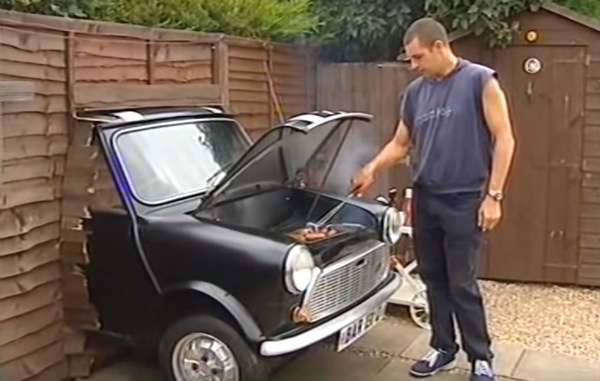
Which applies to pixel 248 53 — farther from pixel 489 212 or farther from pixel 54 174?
pixel 489 212

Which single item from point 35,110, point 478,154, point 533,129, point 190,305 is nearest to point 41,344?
point 190,305

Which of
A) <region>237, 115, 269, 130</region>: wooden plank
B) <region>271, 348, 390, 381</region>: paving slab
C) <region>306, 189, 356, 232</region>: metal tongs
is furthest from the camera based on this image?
<region>237, 115, 269, 130</region>: wooden plank

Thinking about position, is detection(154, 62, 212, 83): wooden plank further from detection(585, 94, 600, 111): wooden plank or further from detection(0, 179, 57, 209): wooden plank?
detection(585, 94, 600, 111): wooden plank

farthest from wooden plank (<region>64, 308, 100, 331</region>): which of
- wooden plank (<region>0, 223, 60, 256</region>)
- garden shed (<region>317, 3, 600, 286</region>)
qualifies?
garden shed (<region>317, 3, 600, 286</region>)

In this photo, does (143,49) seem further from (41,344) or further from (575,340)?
(575,340)

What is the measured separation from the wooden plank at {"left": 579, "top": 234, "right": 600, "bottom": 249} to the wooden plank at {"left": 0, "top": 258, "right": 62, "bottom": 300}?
164 inches

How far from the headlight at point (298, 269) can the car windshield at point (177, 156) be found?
2.86 ft

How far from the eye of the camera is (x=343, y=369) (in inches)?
173

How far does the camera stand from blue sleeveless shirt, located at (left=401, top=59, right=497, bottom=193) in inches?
152

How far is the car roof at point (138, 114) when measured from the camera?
4.00m

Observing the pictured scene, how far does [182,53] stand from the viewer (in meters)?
4.94

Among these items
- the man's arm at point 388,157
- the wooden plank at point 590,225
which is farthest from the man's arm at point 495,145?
the wooden plank at point 590,225

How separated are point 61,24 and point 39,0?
0.96ft

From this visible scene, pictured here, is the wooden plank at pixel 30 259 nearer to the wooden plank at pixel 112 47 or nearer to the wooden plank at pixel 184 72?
the wooden plank at pixel 112 47
